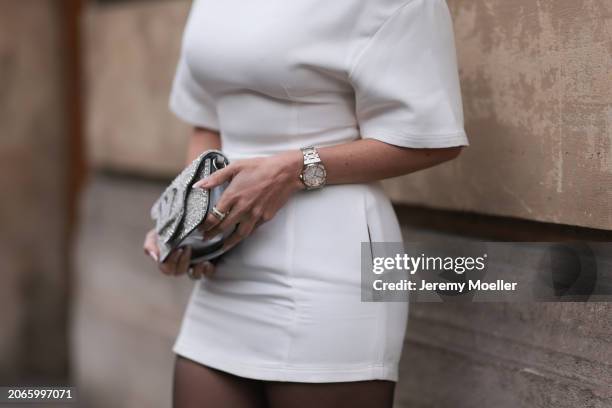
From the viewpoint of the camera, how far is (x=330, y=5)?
6.63 feet

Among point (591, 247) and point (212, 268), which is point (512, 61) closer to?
point (591, 247)

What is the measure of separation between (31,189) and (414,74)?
13.3 feet

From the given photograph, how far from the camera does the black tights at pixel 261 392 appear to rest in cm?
206

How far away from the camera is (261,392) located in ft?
7.26

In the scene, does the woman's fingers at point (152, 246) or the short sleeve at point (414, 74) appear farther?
the woman's fingers at point (152, 246)

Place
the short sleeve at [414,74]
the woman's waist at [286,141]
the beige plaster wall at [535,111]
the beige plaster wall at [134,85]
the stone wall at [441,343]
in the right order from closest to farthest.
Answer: the short sleeve at [414,74] → the woman's waist at [286,141] → the beige plaster wall at [535,111] → the stone wall at [441,343] → the beige plaster wall at [134,85]

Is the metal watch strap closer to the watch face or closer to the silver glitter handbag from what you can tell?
the watch face

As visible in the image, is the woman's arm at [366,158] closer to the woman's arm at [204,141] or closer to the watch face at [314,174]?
the watch face at [314,174]

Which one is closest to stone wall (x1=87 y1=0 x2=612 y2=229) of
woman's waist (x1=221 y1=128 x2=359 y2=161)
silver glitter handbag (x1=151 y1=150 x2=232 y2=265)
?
woman's waist (x1=221 y1=128 x2=359 y2=161)

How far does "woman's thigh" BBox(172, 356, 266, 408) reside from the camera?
2178mm

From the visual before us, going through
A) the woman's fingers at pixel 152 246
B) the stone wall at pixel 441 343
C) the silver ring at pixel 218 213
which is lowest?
the stone wall at pixel 441 343

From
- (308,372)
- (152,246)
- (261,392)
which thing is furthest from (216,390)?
(152,246)

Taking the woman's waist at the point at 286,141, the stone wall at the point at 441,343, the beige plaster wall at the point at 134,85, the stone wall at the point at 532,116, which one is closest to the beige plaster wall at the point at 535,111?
the stone wall at the point at 532,116

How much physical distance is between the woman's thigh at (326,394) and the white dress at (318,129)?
0.08 feet
